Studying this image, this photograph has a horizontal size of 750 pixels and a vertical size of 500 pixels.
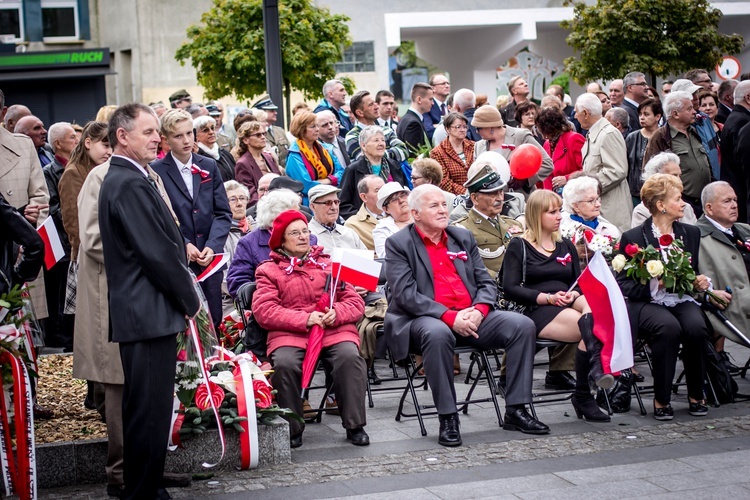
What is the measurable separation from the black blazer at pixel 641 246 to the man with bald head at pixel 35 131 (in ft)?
18.7

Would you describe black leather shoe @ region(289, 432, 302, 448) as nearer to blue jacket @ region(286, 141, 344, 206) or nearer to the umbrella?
the umbrella

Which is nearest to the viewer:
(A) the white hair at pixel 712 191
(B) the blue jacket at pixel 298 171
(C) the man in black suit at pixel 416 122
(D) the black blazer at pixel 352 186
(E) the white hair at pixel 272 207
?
(E) the white hair at pixel 272 207

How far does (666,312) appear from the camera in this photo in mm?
7992

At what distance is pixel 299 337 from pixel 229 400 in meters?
0.80

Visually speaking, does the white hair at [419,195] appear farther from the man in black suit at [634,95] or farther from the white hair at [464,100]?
the man in black suit at [634,95]

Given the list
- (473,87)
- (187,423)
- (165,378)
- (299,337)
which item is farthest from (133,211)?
(473,87)

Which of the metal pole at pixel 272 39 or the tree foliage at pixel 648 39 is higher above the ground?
the tree foliage at pixel 648 39

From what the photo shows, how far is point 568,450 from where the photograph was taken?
698cm

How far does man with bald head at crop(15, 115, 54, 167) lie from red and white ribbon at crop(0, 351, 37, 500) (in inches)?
194

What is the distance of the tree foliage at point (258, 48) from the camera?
22.7 metres

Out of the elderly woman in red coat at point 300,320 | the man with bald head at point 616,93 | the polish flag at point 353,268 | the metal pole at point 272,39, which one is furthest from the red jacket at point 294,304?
the man with bald head at point 616,93

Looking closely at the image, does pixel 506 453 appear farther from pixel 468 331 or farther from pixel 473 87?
pixel 473 87

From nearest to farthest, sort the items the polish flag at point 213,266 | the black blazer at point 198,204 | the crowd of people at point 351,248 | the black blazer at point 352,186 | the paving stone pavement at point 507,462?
the crowd of people at point 351,248 < the paving stone pavement at point 507,462 < the polish flag at point 213,266 < the black blazer at point 198,204 < the black blazer at point 352,186

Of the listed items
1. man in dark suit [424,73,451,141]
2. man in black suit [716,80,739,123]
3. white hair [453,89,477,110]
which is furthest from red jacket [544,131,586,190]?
man in black suit [716,80,739,123]
